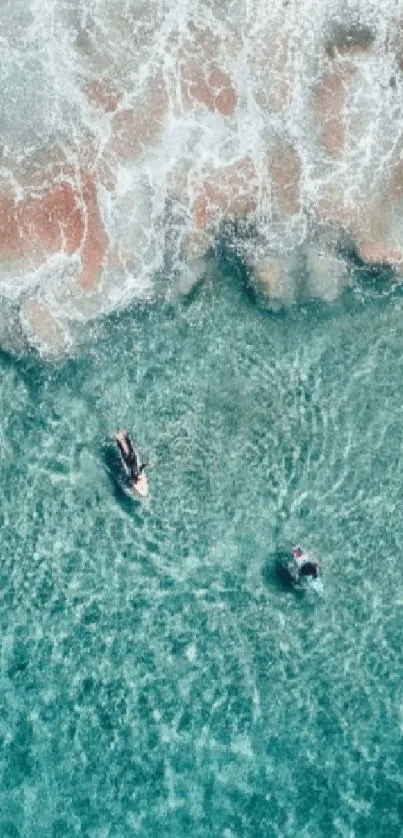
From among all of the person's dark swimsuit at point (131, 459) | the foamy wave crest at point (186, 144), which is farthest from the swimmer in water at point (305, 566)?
the foamy wave crest at point (186, 144)

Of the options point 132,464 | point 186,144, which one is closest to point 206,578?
point 132,464

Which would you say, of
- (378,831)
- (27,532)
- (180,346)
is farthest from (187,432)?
(378,831)

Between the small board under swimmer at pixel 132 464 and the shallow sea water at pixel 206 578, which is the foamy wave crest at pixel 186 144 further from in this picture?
the small board under swimmer at pixel 132 464

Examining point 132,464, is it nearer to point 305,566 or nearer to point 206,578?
point 206,578

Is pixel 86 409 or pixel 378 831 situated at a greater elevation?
pixel 86 409

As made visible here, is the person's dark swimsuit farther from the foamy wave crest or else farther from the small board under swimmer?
the foamy wave crest

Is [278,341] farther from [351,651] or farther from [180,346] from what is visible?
[351,651]
